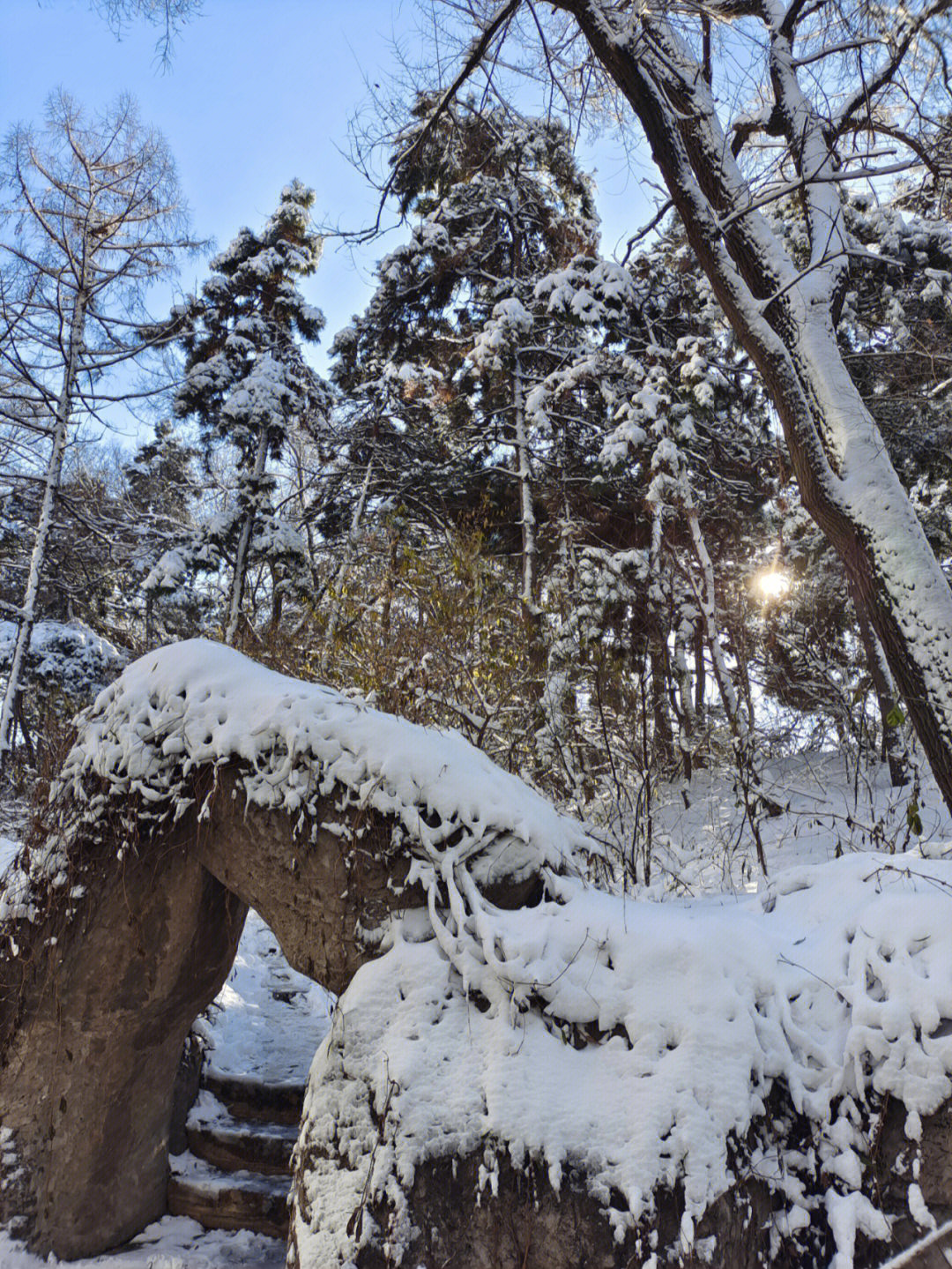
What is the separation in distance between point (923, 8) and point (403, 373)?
33.4ft

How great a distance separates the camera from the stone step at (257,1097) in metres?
4.50

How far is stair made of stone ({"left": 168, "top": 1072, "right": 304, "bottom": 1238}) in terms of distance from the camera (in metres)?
3.85

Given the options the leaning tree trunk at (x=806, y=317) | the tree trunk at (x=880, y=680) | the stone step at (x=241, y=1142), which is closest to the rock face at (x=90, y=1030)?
the stone step at (x=241, y=1142)

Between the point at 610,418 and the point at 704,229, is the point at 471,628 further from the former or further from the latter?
the point at 610,418

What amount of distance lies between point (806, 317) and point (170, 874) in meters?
4.90

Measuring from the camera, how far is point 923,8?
4.48m

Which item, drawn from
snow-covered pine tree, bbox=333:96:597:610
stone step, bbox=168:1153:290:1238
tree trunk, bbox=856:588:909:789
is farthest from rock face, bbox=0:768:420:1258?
snow-covered pine tree, bbox=333:96:597:610

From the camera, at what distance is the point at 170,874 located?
12.0 feet

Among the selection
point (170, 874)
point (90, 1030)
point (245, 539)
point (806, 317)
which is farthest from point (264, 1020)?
point (245, 539)

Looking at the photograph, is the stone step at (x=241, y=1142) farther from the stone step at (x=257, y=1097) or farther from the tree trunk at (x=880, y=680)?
the tree trunk at (x=880, y=680)

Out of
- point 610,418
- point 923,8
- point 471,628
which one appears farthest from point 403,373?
point 923,8

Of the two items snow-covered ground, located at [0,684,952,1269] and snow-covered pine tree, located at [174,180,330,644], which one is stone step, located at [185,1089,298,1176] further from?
snow-covered pine tree, located at [174,180,330,644]

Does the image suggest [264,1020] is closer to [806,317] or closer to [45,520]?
[806,317]

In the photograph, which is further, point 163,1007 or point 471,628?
point 471,628
